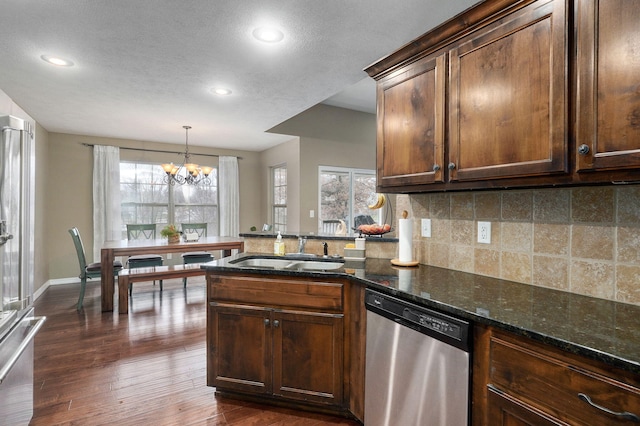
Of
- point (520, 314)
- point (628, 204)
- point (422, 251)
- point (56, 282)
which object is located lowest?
point (56, 282)

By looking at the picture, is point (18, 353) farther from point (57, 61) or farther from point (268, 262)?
point (57, 61)

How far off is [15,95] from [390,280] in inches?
176

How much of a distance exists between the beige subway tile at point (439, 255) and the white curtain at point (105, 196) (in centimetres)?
554

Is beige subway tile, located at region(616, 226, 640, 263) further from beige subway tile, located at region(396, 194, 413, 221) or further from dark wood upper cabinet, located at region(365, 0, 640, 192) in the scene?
beige subway tile, located at region(396, 194, 413, 221)

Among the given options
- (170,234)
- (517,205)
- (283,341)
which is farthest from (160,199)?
(517,205)

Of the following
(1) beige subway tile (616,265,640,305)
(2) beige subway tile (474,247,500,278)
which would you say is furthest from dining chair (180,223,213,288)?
(1) beige subway tile (616,265,640,305)

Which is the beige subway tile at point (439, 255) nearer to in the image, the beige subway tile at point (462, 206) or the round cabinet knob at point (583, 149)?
the beige subway tile at point (462, 206)

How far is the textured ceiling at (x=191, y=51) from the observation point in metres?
2.08

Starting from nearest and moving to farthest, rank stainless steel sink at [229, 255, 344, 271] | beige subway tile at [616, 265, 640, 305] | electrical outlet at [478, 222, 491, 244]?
beige subway tile at [616, 265, 640, 305] → electrical outlet at [478, 222, 491, 244] → stainless steel sink at [229, 255, 344, 271]

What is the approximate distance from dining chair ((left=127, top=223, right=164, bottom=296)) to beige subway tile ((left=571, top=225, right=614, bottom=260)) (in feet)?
15.1

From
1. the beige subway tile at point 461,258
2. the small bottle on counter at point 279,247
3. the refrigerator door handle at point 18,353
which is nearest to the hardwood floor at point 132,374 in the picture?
the refrigerator door handle at point 18,353

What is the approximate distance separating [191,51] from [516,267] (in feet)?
9.07

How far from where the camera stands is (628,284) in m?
1.33

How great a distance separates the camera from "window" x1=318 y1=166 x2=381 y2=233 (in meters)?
5.72
